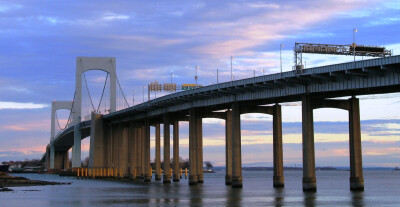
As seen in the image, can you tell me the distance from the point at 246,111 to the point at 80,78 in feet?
306

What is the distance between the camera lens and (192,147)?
110 metres

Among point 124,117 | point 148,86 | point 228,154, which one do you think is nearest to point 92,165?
point 124,117

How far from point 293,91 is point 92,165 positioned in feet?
275

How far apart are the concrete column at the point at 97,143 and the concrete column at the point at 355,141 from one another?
3190 inches

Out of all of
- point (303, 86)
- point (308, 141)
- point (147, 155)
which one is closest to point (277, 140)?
point (308, 141)

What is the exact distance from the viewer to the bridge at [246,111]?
71562mm

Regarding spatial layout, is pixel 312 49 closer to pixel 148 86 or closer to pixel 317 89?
pixel 317 89

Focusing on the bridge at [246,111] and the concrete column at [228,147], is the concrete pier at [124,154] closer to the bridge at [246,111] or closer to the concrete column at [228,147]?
the bridge at [246,111]

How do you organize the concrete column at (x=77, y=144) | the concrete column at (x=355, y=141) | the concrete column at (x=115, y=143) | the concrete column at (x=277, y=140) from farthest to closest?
1. the concrete column at (x=77, y=144)
2. the concrete column at (x=115, y=143)
3. the concrete column at (x=277, y=140)
4. the concrete column at (x=355, y=141)

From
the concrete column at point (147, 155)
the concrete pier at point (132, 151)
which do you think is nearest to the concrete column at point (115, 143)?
the concrete pier at point (132, 151)

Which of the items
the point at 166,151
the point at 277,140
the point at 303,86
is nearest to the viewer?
the point at 303,86

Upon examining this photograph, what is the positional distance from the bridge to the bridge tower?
20057 millimetres

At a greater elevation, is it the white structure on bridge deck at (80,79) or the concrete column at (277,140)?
the white structure on bridge deck at (80,79)

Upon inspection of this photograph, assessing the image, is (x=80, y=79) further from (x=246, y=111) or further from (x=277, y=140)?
(x=277, y=140)
